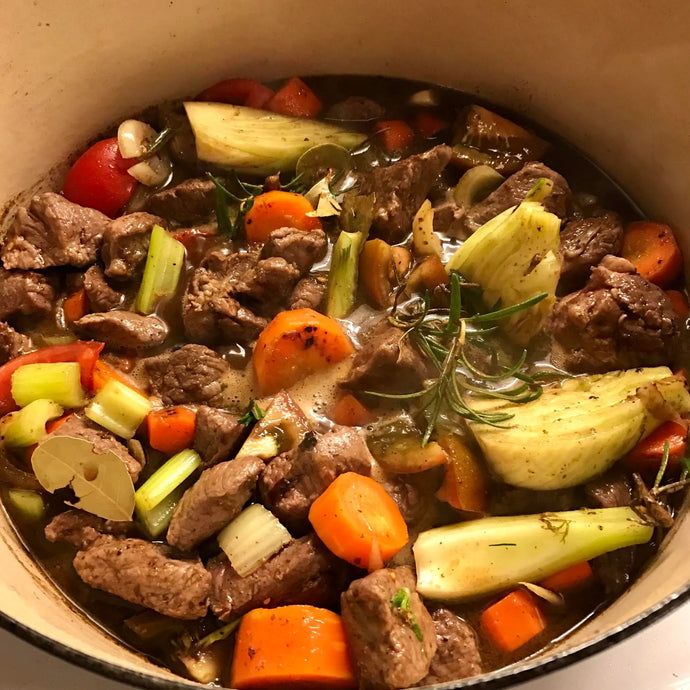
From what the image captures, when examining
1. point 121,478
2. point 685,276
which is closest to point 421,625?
point 121,478

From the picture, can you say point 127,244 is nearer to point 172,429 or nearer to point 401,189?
point 172,429

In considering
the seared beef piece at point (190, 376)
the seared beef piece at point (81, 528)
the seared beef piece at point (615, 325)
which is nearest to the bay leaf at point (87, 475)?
the seared beef piece at point (81, 528)

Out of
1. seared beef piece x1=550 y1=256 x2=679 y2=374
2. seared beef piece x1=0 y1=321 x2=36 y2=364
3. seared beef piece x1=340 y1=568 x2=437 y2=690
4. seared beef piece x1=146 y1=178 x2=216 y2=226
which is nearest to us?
seared beef piece x1=340 y1=568 x2=437 y2=690

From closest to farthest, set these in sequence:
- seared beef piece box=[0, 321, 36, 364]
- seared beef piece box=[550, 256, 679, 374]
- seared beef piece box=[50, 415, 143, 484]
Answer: seared beef piece box=[50, 415, 143, 484], seared beef piece box=[550, 256, 679, 374], seared beef piece box=[0, 321, 36, 364]

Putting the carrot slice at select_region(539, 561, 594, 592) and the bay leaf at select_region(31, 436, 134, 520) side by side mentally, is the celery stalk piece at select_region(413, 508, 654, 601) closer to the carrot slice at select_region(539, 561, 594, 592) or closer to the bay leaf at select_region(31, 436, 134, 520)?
the carrot slice at select_region(539, 561, 594, 592)

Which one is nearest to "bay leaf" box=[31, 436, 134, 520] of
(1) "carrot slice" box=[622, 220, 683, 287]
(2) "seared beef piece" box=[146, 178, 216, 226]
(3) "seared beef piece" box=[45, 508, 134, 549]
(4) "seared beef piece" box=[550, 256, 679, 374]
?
(3) "seared beef piece" box=[45, 508, 134, 549]

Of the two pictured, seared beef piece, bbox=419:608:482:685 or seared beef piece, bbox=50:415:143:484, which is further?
seared beef piece, bbox=50:415:143:484

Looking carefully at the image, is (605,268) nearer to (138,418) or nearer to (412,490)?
(412,490)
